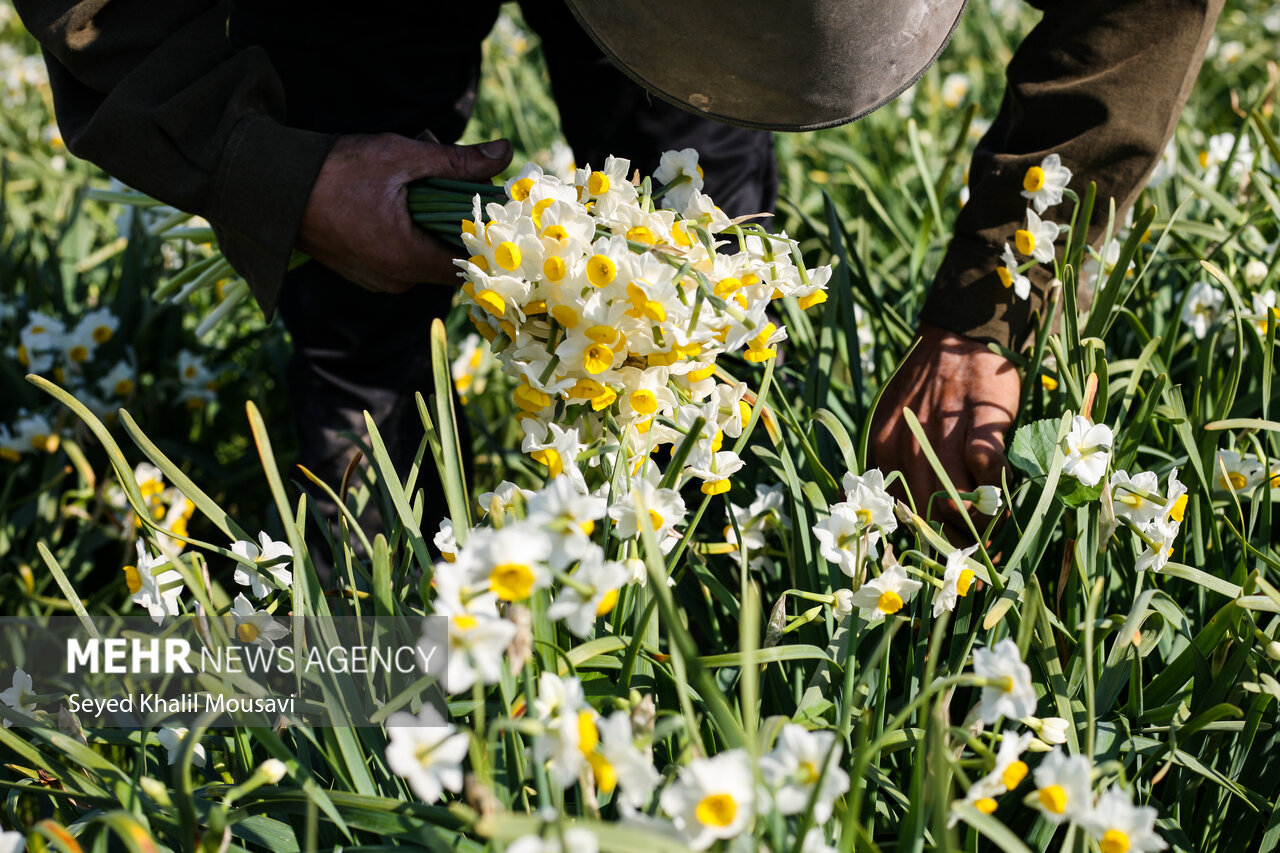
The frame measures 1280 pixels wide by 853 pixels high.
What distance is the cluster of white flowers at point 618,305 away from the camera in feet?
2.74

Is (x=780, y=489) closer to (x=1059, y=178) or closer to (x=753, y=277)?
(x=753, y=277)

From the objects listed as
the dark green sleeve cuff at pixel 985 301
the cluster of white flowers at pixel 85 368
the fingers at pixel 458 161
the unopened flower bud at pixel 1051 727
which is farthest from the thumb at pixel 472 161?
the cluster of white flowers at pixel 85 368

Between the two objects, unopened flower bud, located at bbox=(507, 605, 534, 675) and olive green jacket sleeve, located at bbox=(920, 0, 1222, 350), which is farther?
olive green jacket sleeve, located at bbox=(920, 0, 1222, 350)

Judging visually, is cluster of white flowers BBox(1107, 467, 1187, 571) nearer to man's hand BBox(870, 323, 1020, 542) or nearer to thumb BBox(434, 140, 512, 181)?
man's hand BBox(870, 323, 1020, 542)

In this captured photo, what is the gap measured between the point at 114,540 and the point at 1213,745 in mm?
1699

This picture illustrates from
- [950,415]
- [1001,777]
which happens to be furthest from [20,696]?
[950,415]

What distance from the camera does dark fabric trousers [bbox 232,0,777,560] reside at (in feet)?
4.63

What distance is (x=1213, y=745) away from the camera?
93 centimetres

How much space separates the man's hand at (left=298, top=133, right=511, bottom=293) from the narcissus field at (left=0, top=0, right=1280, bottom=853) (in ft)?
0.16

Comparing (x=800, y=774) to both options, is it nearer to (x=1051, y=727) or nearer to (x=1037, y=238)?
(x=1051, y=727)

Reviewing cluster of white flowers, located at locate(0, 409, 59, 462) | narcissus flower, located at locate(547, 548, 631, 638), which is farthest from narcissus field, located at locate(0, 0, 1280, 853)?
cluster of white flowers, located at locate(0, 409, 59, 462)

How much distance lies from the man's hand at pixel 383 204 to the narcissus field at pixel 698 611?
0.05 metres

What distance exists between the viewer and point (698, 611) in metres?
1.17

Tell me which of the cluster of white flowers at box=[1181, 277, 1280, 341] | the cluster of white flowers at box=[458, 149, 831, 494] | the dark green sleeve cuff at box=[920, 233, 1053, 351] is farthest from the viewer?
the cluster of white flowers at box=[1181, 277, 1280, 341]
